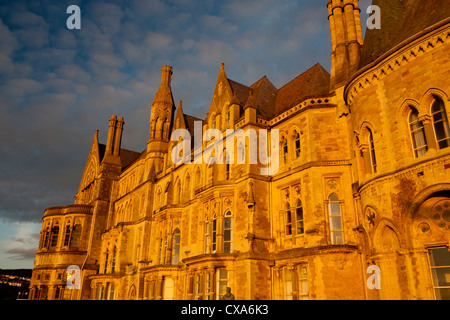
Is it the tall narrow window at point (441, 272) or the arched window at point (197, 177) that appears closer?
the tall narrow window at point (441, 272)

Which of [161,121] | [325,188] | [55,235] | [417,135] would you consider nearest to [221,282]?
[325,188]

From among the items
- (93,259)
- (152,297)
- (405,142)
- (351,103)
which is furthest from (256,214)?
(93,259)

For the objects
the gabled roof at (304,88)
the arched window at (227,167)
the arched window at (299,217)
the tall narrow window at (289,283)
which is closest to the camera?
the tall narrow window at (289,283)

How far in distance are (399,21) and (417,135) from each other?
21.0ft

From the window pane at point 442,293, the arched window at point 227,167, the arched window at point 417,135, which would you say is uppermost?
the arched window at point 227,167

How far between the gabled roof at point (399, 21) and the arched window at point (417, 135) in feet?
10.5

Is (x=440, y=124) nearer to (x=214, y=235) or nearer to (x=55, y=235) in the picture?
(x=214, y=235)

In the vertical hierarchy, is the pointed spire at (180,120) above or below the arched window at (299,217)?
above

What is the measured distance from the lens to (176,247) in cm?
2839

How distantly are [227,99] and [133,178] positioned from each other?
19529 millimetres

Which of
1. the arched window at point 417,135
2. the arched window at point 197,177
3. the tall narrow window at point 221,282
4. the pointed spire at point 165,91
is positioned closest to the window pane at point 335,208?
the arched window at point 417,135

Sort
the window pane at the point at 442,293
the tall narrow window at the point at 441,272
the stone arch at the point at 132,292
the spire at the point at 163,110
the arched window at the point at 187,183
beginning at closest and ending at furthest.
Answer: the window pane at the point at 442,293
the tall narrow window at the point at 441,272
the arched window at the point at 187,183
the stone arch at the point at 132,292
the spire at the point at 163,110

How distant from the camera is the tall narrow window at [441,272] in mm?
12031

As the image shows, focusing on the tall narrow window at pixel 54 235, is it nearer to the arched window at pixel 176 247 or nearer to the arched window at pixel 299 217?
the arched window at pixel 176 247
